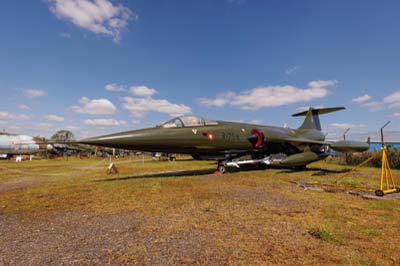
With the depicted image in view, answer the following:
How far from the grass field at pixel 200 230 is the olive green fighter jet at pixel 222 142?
284 cm

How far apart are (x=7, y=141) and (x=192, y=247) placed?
47542 millimetres

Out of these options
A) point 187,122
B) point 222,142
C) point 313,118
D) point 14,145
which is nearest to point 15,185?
point 187,122

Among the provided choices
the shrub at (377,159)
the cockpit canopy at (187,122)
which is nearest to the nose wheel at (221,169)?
the cockpit canopy at (187,122)

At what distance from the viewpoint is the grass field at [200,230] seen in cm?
290

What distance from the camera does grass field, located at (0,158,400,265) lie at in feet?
9.51

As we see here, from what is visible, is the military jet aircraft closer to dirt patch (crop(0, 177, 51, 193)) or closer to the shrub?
dirt patch (crop(0, 177, 51, 193))

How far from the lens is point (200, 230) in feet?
12.5

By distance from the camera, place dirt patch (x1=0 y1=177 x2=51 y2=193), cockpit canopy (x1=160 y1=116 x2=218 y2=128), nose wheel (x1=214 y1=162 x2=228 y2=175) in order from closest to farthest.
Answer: dirt patch (x1=0 y1=177 x2=51 y2=193) < cockpit canopy (x1=160 y1=116 x2=218 y2=128) < nose wheel (x1=214 y1=162 x2=228 y2=175)

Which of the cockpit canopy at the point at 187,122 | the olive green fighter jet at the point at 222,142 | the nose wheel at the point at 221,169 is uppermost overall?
the cockpit canopy at the point at 187,122

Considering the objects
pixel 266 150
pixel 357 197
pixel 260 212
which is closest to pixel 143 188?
pixel 260 212

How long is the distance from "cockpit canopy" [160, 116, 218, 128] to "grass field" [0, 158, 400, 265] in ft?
13.4

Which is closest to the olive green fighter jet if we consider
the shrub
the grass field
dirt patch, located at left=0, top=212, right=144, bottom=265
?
the grass field

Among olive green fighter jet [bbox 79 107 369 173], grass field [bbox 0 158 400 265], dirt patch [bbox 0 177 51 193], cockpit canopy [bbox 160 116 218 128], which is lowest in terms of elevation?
dirt patch [bbox 0 177 51 193]

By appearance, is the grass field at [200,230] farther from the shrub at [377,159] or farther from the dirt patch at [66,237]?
the shrub at [377,159]
